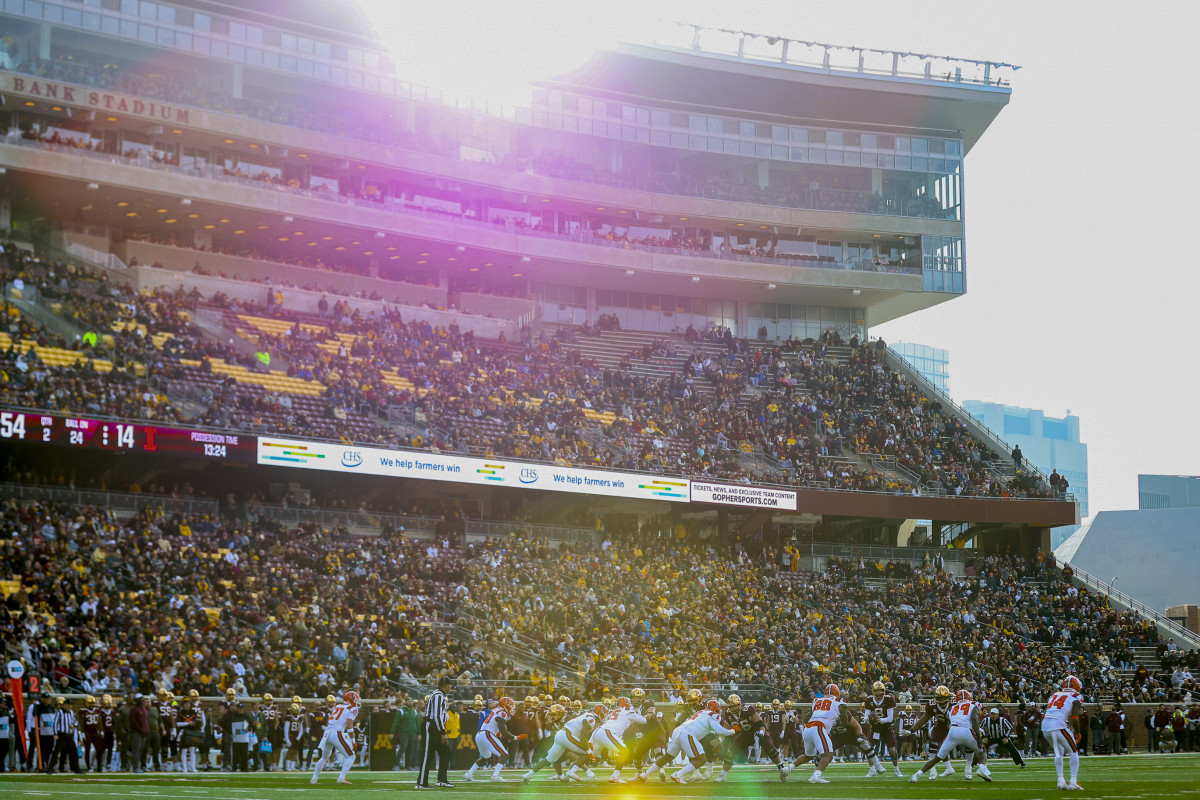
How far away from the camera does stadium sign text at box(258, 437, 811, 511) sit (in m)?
41.7

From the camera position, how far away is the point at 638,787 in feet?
71.1

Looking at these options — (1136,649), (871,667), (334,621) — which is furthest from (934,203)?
(334,621)

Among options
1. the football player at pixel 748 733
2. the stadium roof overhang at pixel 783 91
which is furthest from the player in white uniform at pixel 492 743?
the stadium roof overhang at pixel 783 91

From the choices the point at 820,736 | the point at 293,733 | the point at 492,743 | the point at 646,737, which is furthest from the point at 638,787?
the point at 293,733

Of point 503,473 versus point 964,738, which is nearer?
point 964,738

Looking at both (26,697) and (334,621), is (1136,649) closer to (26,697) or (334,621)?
(334,621)

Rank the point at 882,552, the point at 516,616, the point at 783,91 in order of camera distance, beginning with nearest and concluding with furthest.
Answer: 1. the point at 516,616
2. the point at 882,552
3. the point at 783,91

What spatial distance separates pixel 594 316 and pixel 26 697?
4165cm

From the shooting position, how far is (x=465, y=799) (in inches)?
749

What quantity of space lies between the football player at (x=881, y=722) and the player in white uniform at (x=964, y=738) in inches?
96.7

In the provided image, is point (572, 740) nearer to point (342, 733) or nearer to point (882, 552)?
point (342, 733)

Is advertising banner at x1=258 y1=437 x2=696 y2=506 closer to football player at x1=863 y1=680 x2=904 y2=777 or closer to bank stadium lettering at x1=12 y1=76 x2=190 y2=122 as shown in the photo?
football player at x1=863 y1=680 x2=904 y2=777

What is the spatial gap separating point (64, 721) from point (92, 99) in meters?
30.5

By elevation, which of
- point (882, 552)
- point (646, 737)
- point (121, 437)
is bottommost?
point (646, 737)
